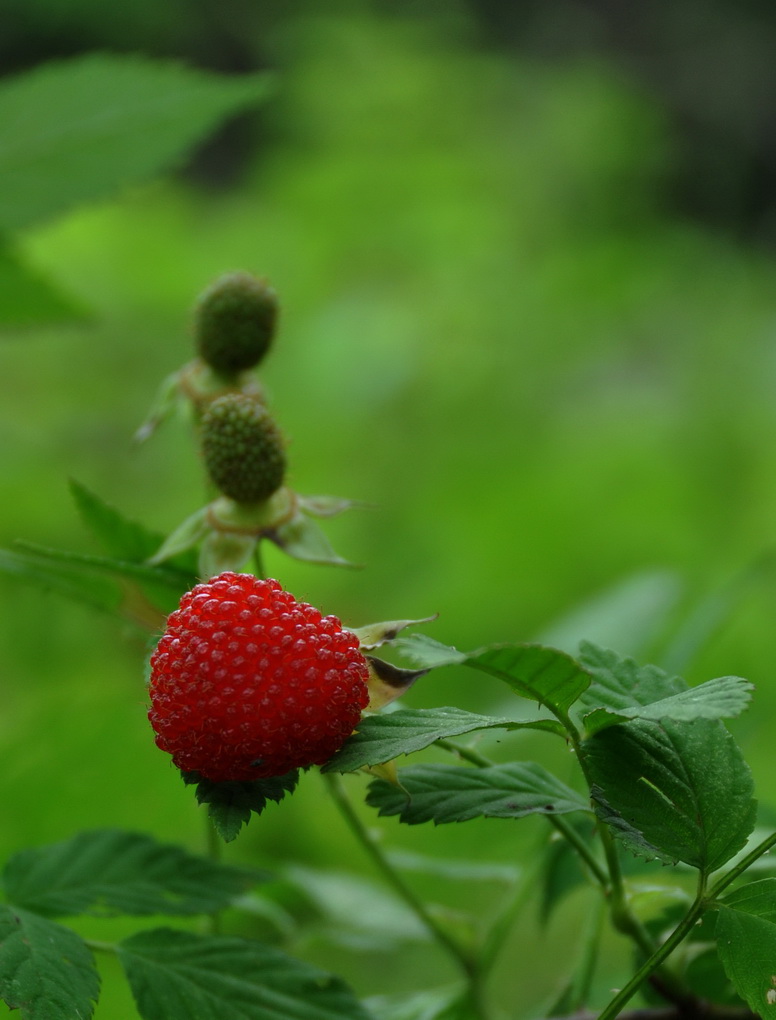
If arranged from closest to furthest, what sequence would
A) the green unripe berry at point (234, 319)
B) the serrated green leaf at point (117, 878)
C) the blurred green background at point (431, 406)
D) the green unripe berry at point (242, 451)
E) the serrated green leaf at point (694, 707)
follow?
1. the serrated green leaf at point (694, 707)
2. the serrated green leaf at point (117, 878)
3. the green unripe berry at point (242, 451)
4. the green unripe berry at point (234, 319)
5. the blurred green background at point (431, 406)

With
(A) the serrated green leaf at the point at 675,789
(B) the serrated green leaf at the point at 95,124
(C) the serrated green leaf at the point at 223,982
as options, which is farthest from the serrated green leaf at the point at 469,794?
(B) the serrated green leaf at the point at 95,124

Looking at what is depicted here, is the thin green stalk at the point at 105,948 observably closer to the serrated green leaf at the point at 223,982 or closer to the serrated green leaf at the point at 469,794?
the serrated green leaf at the point at 223,982

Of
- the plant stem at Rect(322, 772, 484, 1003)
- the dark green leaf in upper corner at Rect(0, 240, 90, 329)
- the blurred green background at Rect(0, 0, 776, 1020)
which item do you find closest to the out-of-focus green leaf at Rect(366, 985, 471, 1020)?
the plant stem at Rect(322, 772, 484, 1003)

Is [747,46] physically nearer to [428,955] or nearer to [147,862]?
[428,955]

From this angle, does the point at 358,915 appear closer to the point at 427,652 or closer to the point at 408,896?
the point at 408,896

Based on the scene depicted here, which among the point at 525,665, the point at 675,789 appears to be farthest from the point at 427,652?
the point at 675,789

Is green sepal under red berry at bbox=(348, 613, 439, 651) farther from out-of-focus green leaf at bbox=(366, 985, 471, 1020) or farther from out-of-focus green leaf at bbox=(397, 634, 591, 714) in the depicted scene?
out-of-focus green leaf at bbox=(366, 985, 471, 1020)
